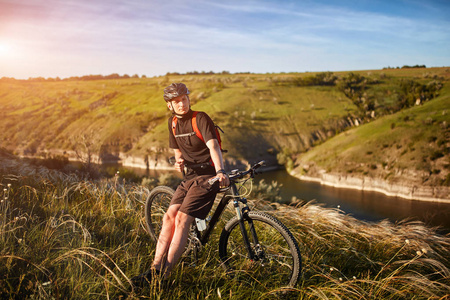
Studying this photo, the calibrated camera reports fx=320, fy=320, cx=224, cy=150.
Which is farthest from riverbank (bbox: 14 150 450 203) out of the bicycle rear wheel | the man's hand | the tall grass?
the man's hand

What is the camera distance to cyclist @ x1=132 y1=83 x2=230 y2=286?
11.1ft

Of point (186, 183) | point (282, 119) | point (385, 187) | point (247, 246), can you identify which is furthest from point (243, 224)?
point (282, 119)

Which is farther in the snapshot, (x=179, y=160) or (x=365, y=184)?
(x=365, y=184)

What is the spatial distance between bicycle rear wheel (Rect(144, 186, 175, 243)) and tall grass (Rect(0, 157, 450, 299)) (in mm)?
171

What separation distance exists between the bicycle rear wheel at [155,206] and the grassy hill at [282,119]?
49.7m

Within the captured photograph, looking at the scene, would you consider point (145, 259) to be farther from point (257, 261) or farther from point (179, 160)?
point (257, 261)

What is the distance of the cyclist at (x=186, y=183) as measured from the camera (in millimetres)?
3395

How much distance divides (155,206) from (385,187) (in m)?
54.1

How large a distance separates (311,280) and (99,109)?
399ft

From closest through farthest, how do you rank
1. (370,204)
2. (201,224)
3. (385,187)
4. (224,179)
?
(224,179)
(201,224)
(370,204)
(385,187)

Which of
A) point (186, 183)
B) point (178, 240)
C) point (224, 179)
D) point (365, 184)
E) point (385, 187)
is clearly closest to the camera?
point (224, 179)

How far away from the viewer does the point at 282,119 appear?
90500 millimetres

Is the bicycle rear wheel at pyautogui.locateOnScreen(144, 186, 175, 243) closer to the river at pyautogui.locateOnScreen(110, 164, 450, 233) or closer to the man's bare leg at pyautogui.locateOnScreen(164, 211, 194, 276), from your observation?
the man's bare leg at pyautogui.locateOnScreen(164, 211, 194, 276)

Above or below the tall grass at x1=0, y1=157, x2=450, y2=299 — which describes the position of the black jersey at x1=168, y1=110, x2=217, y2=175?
above
